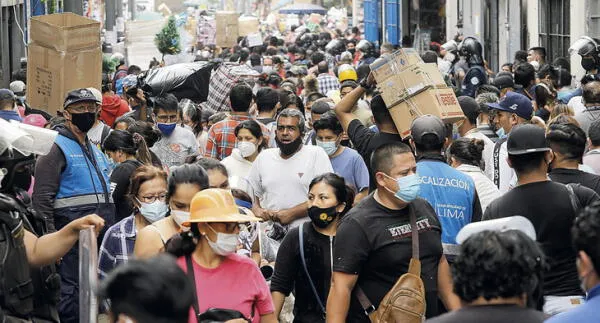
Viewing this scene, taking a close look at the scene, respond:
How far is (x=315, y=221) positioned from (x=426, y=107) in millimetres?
2478

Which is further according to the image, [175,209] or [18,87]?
[18,87]

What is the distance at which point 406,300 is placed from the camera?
6.91 metres

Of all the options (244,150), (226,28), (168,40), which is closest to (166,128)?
(244,150)

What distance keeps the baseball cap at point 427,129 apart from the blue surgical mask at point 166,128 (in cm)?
427

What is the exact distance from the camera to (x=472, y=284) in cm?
471

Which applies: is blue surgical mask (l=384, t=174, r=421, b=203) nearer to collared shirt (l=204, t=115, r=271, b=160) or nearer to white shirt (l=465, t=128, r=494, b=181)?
white shirt (l=465, t=128, r=494, b=181)

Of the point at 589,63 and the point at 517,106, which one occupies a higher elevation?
the point at 589,63

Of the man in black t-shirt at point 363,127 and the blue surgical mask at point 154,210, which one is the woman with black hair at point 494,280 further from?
the man in black t-shirt at point 363,127

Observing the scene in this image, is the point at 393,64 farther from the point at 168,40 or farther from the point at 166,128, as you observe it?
the point at 168,40

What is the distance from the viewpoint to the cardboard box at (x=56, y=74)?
13.0m

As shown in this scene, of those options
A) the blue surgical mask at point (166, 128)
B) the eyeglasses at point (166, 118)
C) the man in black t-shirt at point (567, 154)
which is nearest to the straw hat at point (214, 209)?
the man in black t-shirt at point (567, 154)

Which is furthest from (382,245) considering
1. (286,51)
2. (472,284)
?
(286,51)

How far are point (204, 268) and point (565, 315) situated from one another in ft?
6.58

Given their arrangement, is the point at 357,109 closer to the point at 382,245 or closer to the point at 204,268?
the point at 382,245
